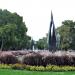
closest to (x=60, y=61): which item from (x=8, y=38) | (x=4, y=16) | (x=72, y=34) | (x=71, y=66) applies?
(x=71, y=66)

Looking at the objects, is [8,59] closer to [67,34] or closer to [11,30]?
[11,30]

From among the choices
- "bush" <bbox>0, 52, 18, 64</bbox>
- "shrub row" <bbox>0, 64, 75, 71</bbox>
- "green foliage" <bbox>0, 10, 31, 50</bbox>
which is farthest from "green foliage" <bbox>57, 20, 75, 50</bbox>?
"shrub row" <bbox>0, 64, 75, 71</bbox>

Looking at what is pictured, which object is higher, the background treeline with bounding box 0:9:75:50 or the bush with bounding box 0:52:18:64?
the background treeline with bounding box 0:9:75:50

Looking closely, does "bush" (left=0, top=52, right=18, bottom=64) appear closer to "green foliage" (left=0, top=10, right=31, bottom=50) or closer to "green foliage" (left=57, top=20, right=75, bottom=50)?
"green foliage" (left=0, top=10, right=31, bottom=50)

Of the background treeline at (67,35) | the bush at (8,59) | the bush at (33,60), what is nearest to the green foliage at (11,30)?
the background treeline at (67,35)

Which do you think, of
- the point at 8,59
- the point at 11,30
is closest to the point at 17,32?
the point at 11,30

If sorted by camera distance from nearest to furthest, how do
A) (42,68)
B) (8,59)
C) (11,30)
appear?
(42,68) → (8,59) → (11,30)

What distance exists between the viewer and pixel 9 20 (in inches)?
3258

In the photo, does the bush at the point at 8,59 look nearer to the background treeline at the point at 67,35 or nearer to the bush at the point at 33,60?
the bush at the point at 33,60

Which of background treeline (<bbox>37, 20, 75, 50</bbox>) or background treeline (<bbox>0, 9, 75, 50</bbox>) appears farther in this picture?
background treeline (<bbox>37, 20, 75, 50</bbox>)

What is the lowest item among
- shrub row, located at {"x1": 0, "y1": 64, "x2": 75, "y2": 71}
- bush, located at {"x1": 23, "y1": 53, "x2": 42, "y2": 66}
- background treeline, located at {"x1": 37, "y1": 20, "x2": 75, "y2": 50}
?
shrub row, located at {"x1": 0, "y1": 64, "x2": 75, "y2": 71}

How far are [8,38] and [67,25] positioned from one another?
2491cm

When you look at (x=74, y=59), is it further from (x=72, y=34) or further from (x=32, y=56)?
(x=72, y=34)

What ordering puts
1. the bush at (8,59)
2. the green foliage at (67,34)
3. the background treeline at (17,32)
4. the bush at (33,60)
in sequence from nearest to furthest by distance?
the bush at (33,60) → the bush at (8,59) → the background treeline at (17,32) → the green foliage at (67,34)
